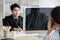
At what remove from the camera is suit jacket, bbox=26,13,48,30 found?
2.55m

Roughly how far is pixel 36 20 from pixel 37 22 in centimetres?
4

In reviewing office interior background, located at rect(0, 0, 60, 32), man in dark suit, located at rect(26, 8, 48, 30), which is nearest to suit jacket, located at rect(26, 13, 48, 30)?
man in dark suit, located at rect(26, 8, 48, 30)

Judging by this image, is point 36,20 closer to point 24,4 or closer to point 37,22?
point 37,22

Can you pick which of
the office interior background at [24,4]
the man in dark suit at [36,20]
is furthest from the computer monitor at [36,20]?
the office interior background at [24,4]

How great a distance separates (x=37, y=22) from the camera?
2543 millimetres

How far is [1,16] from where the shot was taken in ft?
10.3

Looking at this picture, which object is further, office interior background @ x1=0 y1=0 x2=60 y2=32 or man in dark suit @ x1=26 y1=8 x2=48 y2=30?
office interior background @ x1=0 y1=0 x2=60 y2=32

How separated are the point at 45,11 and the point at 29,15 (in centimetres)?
32

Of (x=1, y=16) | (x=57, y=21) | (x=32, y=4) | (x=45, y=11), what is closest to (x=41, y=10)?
(x=45, y=11)

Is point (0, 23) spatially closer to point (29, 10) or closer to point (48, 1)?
point (29, 10)

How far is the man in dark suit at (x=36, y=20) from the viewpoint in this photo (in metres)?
2.55

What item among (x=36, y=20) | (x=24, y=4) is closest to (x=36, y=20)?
(x=36, y=20)

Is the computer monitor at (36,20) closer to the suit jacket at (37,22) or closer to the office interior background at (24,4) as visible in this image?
the suit jacket at (37,22)

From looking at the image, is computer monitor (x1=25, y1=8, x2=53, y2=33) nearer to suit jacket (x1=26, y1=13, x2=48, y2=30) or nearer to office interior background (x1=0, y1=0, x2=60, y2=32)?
suit jacket (x1=26, y1=13, x2=48, y2=30)
